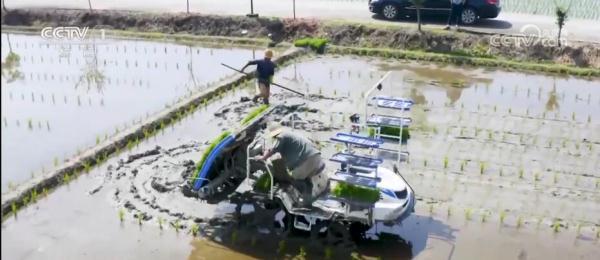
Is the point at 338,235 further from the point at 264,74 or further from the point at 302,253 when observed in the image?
the point at 264,74

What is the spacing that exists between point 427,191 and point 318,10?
545 inches

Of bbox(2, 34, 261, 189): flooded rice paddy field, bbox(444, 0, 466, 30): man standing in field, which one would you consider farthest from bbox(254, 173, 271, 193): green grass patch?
bbox(444, 0, 466, 30): man standing in field

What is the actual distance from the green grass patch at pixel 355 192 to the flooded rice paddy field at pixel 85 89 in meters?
4.60

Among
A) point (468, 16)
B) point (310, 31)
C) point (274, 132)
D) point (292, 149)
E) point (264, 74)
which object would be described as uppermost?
point (468, 16)

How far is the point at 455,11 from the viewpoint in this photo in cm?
2011

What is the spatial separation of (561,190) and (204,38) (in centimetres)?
1307

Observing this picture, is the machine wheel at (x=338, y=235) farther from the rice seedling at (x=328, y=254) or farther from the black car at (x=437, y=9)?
the black car at (x=437, y=9)

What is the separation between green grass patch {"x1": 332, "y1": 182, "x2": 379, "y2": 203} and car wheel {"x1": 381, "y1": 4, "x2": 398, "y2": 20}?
13470mm

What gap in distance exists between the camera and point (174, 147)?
463 inches

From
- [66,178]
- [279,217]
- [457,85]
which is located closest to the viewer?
[279,217]

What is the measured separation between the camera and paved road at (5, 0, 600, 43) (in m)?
19.8

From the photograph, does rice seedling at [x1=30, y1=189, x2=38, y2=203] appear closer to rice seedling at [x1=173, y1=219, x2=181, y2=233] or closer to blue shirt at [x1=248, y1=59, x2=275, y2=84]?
rice seedling at [x1=173, y1=219, x2=181, y2=233]

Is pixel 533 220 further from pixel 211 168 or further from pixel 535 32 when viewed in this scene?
pixel 535 32

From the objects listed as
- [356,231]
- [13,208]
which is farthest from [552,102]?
[13,208]
